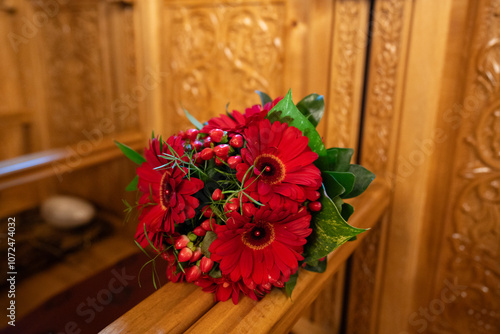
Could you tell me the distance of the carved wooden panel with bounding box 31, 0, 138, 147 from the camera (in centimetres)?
200

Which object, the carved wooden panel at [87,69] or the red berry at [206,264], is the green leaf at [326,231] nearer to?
the red berry at [206,264]

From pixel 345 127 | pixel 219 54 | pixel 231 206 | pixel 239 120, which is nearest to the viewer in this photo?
pixel 231 206

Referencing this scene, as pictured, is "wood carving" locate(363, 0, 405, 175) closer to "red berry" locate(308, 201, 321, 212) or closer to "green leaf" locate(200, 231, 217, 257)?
"red berry" locate(308, 201, 321, 212)

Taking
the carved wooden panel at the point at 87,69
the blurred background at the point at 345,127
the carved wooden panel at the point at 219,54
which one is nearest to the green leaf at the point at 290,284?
the blurred background at the point at 345,127

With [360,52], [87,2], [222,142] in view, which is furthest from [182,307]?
[87,2]

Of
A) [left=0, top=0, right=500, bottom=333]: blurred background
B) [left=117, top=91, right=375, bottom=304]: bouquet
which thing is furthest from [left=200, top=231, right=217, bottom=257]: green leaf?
[left=0, top=0, right=500, bottom=333]: blurred background

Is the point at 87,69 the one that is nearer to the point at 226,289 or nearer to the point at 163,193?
the point at 163,193

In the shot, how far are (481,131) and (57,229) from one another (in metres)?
1.94

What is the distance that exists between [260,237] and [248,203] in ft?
0.21

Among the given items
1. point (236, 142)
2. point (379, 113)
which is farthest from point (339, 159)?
point (379, 113)

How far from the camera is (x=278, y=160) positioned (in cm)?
64

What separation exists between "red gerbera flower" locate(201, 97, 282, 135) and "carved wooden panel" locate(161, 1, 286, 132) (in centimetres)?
75

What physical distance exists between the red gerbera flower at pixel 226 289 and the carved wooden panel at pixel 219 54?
0.92 metres

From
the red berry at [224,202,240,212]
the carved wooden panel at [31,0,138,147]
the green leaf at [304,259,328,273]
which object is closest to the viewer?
the red berry at [224,202,240,212]
